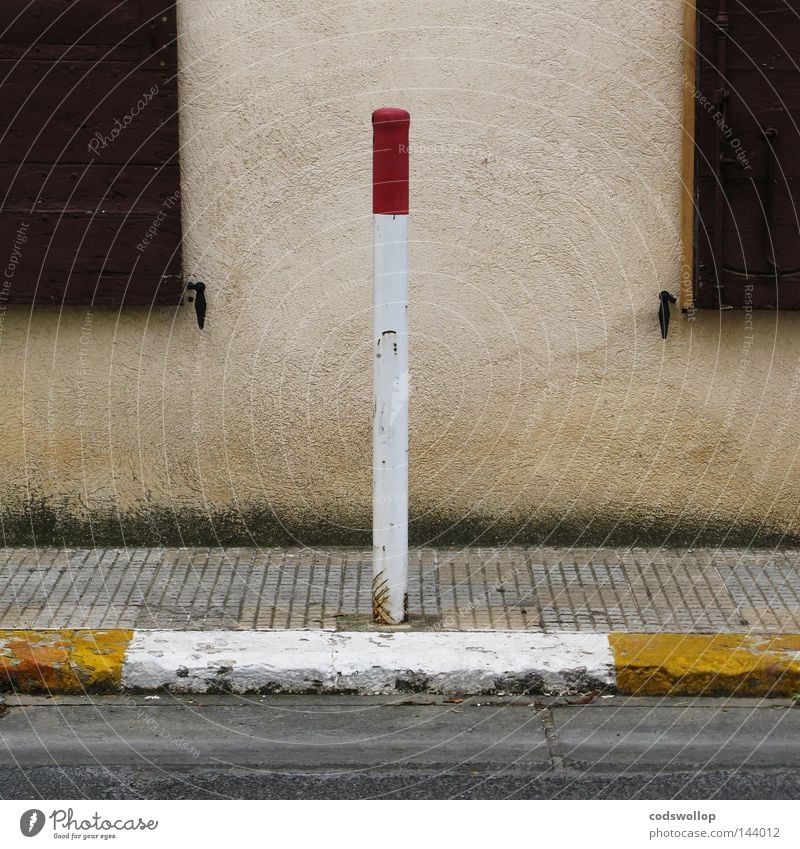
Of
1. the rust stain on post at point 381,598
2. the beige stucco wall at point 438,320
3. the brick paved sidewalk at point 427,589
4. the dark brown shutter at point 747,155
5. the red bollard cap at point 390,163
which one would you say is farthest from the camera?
the beige stucco wall at point 438,320

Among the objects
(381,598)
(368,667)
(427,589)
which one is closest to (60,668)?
(368,667)

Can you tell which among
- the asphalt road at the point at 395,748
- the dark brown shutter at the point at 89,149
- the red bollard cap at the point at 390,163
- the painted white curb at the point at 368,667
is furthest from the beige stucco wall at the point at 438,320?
the asphalt road at the point at 395,748

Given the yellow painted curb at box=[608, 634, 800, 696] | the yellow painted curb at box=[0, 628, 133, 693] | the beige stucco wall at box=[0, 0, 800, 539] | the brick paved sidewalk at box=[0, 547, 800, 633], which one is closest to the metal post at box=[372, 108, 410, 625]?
the brick paved sidewalk at box=[0, 547, 800, 633]

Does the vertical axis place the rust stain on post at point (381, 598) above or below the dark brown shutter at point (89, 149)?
below

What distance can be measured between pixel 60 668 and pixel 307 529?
183cm

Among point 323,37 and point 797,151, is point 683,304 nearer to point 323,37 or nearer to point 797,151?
point 797,151

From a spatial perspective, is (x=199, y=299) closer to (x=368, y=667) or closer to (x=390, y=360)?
(x=390, y=360)

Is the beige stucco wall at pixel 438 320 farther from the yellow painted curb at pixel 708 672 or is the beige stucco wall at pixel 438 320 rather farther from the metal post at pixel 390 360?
the yellow painted curb at pixel 708 672

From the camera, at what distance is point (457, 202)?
665 centimetres

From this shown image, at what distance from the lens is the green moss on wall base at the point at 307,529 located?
22.4 ft

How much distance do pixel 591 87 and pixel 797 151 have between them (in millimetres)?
945

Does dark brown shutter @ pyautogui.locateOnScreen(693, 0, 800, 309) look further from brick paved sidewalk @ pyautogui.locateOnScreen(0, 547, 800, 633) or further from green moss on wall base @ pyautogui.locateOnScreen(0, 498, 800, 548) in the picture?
brick paved sidewalk @ pyautogui.locateOnScreen(0, 547, 800, 633)

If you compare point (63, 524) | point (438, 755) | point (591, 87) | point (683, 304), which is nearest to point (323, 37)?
point (591, 87)

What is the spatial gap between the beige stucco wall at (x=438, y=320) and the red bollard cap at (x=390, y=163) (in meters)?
1.13
